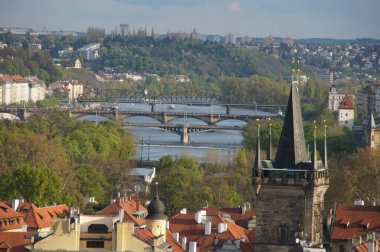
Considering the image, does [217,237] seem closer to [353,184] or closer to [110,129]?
[353,184]

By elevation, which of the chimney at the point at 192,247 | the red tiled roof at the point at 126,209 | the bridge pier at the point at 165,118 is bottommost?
the bridge pier at the point at 165,118

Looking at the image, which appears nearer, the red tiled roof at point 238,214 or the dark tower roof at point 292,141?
the dark tower roof at point 292,141

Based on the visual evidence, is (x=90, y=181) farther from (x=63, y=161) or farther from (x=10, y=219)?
(x=10, y=219)

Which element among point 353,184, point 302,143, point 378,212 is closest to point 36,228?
point 378,212

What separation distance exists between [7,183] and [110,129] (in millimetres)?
53282

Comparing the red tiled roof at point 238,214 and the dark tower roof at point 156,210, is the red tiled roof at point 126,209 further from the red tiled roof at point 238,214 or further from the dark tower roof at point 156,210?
the dark tower roof at point 156,210

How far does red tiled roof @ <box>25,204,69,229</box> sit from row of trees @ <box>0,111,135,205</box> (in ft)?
28.2

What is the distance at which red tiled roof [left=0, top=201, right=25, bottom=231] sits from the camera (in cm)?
4648

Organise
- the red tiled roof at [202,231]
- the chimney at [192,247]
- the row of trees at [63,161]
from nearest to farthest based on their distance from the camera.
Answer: the chimney at [192,247]
the red tiled roof at [202,231]
the row of trees at [63,161]

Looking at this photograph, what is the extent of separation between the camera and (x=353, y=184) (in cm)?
6209

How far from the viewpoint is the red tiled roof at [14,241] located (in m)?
36.8

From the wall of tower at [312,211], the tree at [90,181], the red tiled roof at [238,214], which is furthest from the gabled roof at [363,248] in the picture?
the tree at [90,181]

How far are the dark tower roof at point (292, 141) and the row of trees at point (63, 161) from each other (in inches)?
906

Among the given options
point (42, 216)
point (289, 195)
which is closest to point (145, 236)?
point (289, 195)
